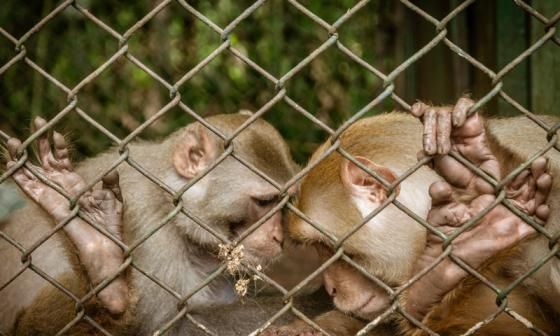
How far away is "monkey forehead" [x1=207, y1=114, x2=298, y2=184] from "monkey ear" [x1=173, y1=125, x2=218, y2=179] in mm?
117

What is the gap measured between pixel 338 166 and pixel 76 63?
499 cm

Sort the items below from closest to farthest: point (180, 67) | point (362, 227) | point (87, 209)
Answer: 1. point (87, 209)
2. point (362, 227)
3. point (180, 67)

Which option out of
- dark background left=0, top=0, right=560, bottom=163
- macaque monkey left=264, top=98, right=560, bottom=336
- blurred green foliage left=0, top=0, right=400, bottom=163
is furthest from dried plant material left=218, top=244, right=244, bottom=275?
blurred green foliage left=0, top=0, right=400, bottom=163

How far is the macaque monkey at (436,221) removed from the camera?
324cm

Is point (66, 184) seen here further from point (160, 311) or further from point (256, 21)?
point (256, 21)

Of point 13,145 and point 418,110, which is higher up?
point 418,110

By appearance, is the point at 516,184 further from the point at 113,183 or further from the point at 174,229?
the point at 174,229

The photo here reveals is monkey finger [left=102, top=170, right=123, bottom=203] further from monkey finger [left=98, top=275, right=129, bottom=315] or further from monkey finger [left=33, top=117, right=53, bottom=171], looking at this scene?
monkey finger [left=98, top=275, right=129, bottom=315]

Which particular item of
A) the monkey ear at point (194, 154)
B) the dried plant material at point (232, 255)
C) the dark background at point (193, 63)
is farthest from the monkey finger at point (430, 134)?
the dark background at point (193, 63)

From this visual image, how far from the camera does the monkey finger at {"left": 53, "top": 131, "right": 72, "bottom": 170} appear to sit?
3.76 metres

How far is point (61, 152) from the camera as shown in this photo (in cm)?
379

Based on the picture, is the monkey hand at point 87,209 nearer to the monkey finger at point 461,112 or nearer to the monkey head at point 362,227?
the monkey head at point 362,227

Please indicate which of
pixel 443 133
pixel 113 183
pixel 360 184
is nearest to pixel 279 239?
pixel 360 184

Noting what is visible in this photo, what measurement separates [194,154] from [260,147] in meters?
0.41
